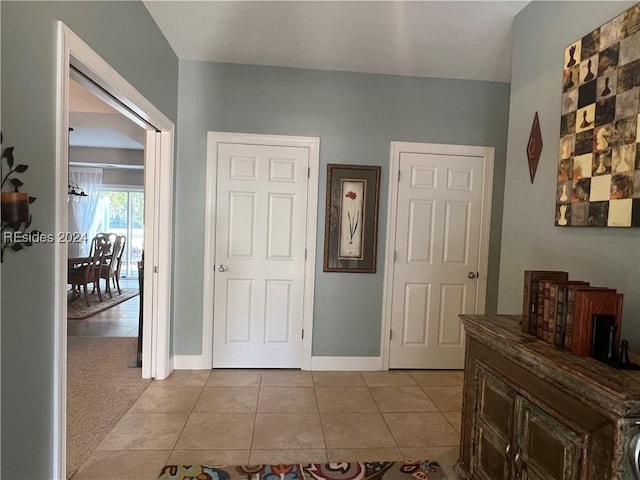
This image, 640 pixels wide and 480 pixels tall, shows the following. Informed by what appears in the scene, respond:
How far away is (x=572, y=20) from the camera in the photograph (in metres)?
1.66

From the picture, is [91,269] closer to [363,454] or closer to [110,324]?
[110,324]

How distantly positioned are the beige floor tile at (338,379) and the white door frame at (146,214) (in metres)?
1.24

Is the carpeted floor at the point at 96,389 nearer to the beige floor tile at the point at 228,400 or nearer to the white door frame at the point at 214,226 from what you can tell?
the beige floor tile at the point at 228,400

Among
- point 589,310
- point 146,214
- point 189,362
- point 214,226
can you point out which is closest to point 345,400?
point 189,362

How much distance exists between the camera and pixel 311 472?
5.89 ft

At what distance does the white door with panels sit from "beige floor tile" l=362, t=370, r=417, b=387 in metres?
0.62

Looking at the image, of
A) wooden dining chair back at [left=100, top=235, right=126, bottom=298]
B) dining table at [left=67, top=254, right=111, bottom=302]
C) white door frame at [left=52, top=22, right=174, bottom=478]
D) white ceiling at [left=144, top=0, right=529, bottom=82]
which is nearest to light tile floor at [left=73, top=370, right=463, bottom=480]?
white door frame at [left=52, top=22, right=174, bottom=478]

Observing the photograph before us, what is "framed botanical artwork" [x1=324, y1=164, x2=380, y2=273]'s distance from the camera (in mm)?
2973

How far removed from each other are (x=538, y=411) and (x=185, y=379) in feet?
8.16

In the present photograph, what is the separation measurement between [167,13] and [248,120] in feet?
2.96

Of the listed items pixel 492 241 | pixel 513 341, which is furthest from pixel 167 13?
pixel 492 241

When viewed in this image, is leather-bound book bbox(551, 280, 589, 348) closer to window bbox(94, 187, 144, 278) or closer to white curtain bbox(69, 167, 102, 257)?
window bbox(94, 187, 144, 278)

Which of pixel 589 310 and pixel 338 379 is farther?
pixel 338 379

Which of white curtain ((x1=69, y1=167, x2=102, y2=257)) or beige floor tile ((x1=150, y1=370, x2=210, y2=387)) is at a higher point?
white curtain ((x1=69, y1=167, x2=102, y2=257))
